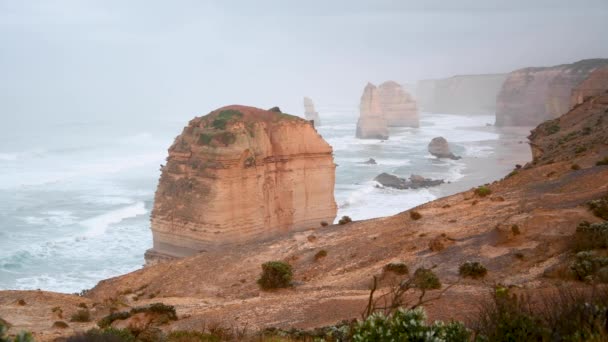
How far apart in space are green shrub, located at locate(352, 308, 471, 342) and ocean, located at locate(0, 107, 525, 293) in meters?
26.7

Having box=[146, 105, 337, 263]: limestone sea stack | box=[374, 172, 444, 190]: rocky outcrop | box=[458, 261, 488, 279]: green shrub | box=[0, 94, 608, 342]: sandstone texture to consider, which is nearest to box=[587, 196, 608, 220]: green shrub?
box=[0, 94, 608, 342]: sandstone texture

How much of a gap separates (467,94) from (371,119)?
88.5 metres

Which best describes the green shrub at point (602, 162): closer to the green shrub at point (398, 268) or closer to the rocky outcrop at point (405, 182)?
the green shrub at point (398, 268)

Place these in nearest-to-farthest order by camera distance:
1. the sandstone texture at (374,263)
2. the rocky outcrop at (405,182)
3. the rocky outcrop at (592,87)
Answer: the sandstone texture at (374,263), the rocky outcrop at (592,87), the rocky outcrop at (405,182)

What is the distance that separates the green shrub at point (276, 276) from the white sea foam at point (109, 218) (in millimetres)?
25939

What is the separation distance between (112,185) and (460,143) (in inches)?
2122

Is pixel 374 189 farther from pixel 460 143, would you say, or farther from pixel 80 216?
pixel 460 143

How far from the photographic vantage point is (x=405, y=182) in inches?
2226

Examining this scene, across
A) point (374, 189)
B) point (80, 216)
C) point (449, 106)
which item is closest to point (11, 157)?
point (80, 216)

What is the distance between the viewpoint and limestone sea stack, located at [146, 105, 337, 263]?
26.6m

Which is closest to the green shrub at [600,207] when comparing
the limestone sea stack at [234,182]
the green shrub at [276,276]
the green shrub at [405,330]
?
the green shrub at [276,276]

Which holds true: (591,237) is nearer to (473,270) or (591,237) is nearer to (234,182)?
(473,270)

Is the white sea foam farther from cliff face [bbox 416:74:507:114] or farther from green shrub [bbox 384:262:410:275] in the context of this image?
cliff face [bbox 416:74:507:114]

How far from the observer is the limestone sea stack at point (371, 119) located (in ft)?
324
